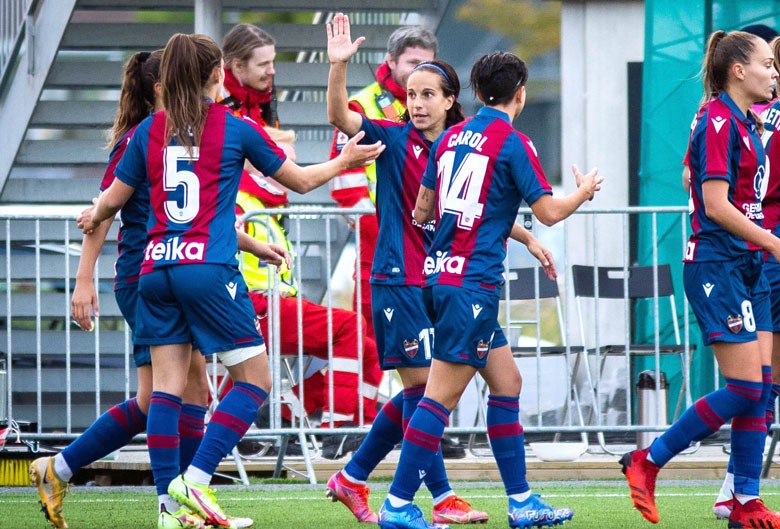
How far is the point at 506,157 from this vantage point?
15.1ft

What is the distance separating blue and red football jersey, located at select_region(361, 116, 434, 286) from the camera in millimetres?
5094

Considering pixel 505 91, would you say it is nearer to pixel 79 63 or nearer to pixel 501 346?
pixel 501 346

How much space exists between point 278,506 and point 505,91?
7.37 feet

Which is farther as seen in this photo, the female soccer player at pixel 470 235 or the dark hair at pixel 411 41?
the dark hair at pixel 411 41

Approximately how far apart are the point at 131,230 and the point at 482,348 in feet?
4.69

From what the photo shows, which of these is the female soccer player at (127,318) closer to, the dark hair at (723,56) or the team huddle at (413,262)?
the team huddle at (413,262)

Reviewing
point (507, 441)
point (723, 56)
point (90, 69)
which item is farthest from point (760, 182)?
point (90, 69)

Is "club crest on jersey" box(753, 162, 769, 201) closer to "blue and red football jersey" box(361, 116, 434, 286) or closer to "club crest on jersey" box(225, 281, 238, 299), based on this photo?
"blue and red football jersey" box(361, 116, 434, 286)

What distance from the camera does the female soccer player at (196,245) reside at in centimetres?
459

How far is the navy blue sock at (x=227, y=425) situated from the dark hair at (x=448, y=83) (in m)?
1.29

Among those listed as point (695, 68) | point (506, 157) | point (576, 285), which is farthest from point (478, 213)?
point (695, 68)

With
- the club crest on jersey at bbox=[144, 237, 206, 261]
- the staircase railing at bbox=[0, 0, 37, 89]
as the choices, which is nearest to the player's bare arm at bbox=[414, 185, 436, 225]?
the club crest on jersey at bbox=[144, 237, 206, 261]

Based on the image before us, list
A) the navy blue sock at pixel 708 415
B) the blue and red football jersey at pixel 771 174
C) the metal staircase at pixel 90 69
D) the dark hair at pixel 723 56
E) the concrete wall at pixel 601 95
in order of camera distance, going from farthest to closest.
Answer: the concrete wall at pixel 601 95
the metal staircase at pixel 90 69
the blue and red football jersey at pixel 771 174
the dark hair at pixel 723 56
the navy blue sock at pixel 708 415

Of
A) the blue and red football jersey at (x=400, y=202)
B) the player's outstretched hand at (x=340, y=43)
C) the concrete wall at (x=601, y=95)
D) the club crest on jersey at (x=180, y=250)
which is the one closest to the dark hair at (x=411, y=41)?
the blue and red football jersey at (x=400, y=202)
